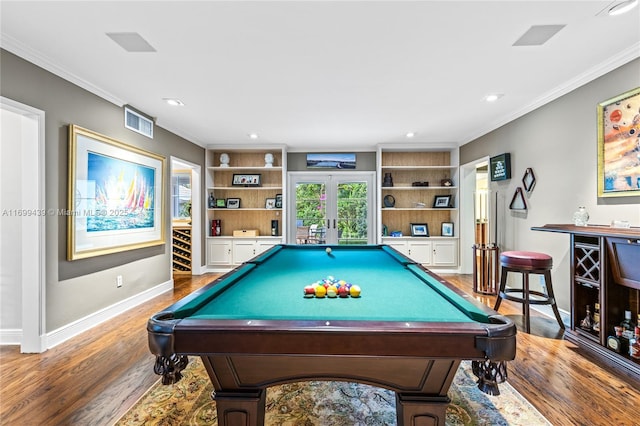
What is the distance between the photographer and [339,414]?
1.73 metres

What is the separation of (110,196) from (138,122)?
106 centimetres

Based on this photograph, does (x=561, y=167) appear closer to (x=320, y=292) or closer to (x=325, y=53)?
(x=325, y=53)

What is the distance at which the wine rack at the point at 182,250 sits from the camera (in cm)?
572

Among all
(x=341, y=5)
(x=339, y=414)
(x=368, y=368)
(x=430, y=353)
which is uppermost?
(x=341, y=5)

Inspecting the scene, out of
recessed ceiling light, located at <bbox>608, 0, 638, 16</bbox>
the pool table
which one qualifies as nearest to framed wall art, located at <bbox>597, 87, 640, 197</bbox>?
recessed ceiling light, located at <bbox>608, 0, 638, 16</bbox>

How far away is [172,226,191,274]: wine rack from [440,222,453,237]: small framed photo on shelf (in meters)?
4.94

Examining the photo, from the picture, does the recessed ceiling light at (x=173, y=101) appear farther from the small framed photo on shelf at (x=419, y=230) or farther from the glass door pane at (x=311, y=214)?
the small framed photo on shelf at (x=419, y=230)

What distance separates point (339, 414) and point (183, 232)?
498 cm

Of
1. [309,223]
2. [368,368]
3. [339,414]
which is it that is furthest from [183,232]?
[368,368]

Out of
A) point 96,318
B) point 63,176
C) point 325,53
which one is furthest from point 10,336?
point 325,53

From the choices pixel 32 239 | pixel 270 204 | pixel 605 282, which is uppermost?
pixel 270 204

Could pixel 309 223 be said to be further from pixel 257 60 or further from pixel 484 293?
pixel 257 60

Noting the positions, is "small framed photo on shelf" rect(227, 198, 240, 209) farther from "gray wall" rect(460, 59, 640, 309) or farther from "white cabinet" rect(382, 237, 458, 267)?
"gray wall" rect(460, 59, 640, 309)

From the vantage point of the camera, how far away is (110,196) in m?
3.26
